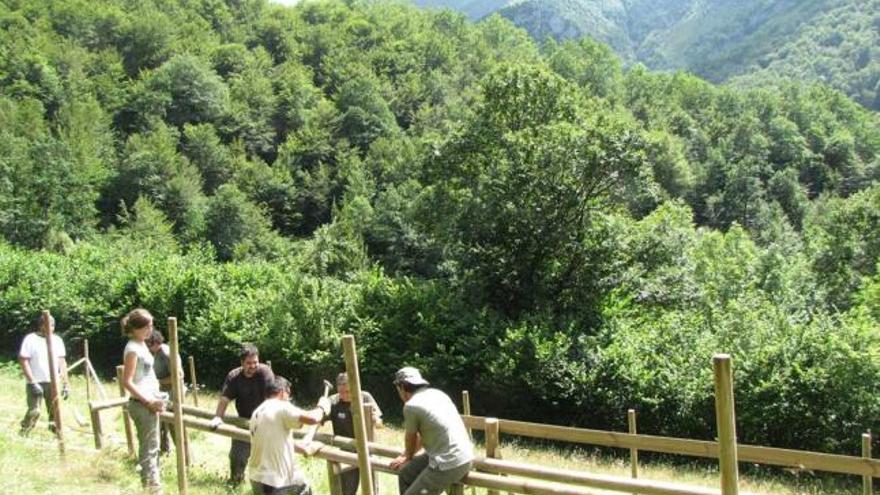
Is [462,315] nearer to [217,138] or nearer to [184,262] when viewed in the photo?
[184,262]

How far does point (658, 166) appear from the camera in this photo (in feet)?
293

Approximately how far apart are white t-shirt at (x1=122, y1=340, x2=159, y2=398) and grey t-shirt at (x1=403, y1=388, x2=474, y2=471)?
11.4 feet

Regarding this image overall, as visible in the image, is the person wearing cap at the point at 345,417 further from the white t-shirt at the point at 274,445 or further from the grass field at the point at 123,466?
the white t-shirt at the point at 274,445

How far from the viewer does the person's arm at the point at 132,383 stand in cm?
786

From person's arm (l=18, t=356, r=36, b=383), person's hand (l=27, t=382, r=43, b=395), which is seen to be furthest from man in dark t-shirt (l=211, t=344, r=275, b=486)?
person's hand (l=27, t=382, r=43, b=395)

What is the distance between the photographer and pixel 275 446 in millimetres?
6754

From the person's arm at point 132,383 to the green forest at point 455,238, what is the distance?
1409 centimetres

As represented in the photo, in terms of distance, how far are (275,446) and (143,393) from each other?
2.22 m

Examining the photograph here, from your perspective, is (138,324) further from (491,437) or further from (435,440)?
(491,437)

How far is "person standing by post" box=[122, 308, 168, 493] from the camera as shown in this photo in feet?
25.7

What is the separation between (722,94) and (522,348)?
109 meters

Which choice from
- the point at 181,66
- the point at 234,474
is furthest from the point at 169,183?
the point at 234,474

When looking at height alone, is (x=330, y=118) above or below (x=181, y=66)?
below

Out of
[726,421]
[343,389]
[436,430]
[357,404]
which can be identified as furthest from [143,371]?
[726,421]
